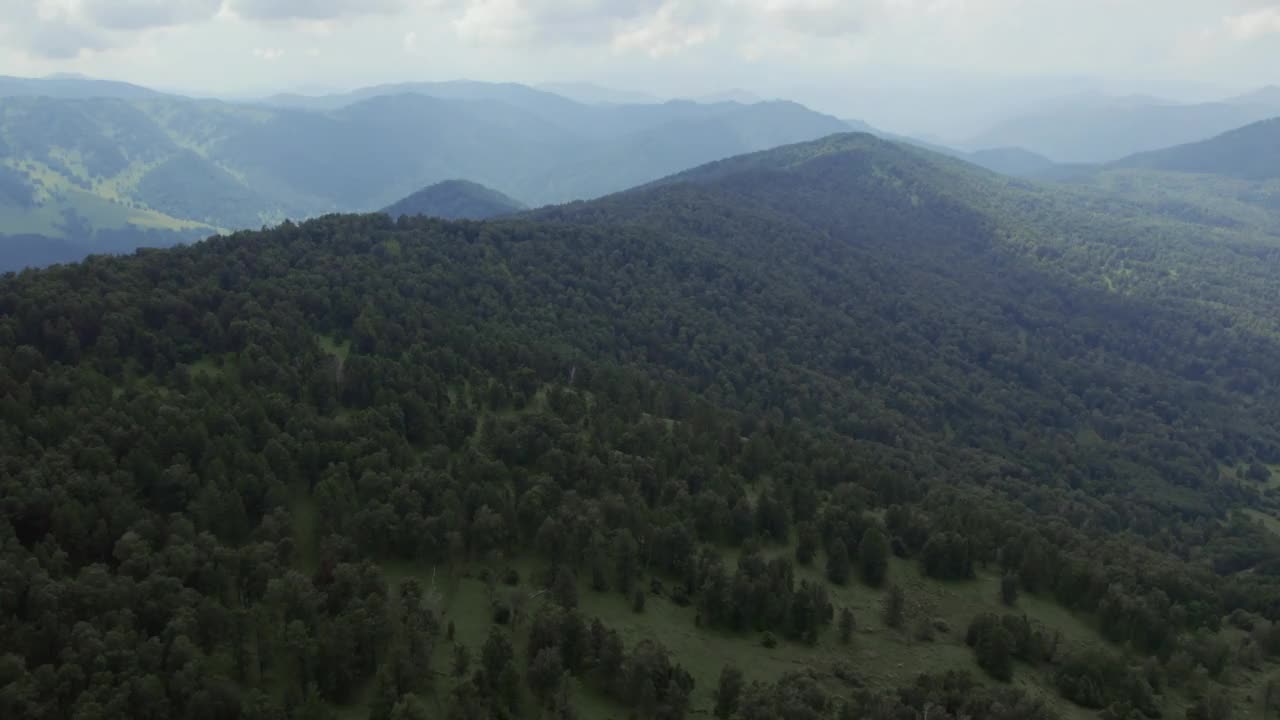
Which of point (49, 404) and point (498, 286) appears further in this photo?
point (498, 286)

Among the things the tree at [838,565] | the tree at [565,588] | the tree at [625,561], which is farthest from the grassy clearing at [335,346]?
the tree at [838,565]

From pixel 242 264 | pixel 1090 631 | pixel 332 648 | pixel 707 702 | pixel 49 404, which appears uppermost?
pixel 242 264

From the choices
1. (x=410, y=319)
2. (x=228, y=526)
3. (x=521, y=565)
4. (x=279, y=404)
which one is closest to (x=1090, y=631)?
(x=521, y=565)

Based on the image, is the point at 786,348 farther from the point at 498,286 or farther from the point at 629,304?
the point at 498,286

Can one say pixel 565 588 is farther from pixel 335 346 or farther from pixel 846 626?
pixel 335 346

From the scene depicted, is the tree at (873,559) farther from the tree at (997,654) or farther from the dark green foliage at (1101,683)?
the dark green foliage at (1101,683)

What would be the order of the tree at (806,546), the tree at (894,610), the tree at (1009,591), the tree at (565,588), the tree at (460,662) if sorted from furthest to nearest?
1. the tree at (806,546)
2. the tree at (1009,591)
3. the tree at (894,610)
4. the tree at (565,588)
5. the tree at (460,662)

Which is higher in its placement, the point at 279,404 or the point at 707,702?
the point at 279,404

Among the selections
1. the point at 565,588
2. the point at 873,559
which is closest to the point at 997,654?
the point at 873,559
